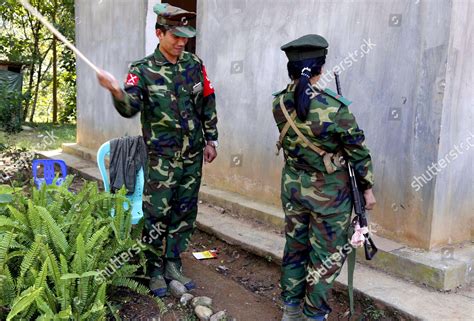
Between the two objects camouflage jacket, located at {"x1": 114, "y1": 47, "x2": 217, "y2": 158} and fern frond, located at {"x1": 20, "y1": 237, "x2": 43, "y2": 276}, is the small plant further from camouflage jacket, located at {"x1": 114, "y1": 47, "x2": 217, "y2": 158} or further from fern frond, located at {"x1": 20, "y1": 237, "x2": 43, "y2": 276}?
fern frond, located at {"x1": 20, "y1": 237, "x2": 43, "y2": 276}

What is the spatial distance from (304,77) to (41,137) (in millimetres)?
9846

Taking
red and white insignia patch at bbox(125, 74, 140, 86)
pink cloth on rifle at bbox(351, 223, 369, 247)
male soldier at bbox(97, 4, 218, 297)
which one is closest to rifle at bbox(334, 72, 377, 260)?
pink cloth on rifle at bbox(351, 223, 369, 247)

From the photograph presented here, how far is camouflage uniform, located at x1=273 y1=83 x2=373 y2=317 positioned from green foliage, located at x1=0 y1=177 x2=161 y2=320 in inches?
44.8

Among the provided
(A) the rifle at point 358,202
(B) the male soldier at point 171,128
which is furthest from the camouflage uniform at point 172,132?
(A) the rifle at point 358,202

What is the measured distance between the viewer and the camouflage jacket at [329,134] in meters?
2.55

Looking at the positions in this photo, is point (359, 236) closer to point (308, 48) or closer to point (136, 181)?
point (308, 48)

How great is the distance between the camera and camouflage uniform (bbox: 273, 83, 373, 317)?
2570mm

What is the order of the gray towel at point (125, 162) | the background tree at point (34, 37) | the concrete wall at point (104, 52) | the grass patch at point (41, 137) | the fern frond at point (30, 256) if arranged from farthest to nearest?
the background tree at point (34, 37) → the grass patch at point (41, 137) → the concrete wall at point (104, 52) → the gray towel at point (125, 162) → the fern frond at point (30, 256)

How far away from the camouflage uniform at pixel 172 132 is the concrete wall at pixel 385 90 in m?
1.33

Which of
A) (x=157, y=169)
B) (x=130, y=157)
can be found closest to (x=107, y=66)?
(x=130, y=157)

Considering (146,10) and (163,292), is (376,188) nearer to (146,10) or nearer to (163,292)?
(163,292)

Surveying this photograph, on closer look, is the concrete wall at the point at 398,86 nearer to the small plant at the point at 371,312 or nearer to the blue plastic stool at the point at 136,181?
the small plant at the point at 371,312

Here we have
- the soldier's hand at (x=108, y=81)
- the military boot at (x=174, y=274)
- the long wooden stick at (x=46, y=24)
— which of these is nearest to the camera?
the long wooden stick at (x=46, y=24)

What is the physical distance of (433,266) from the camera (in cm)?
321
